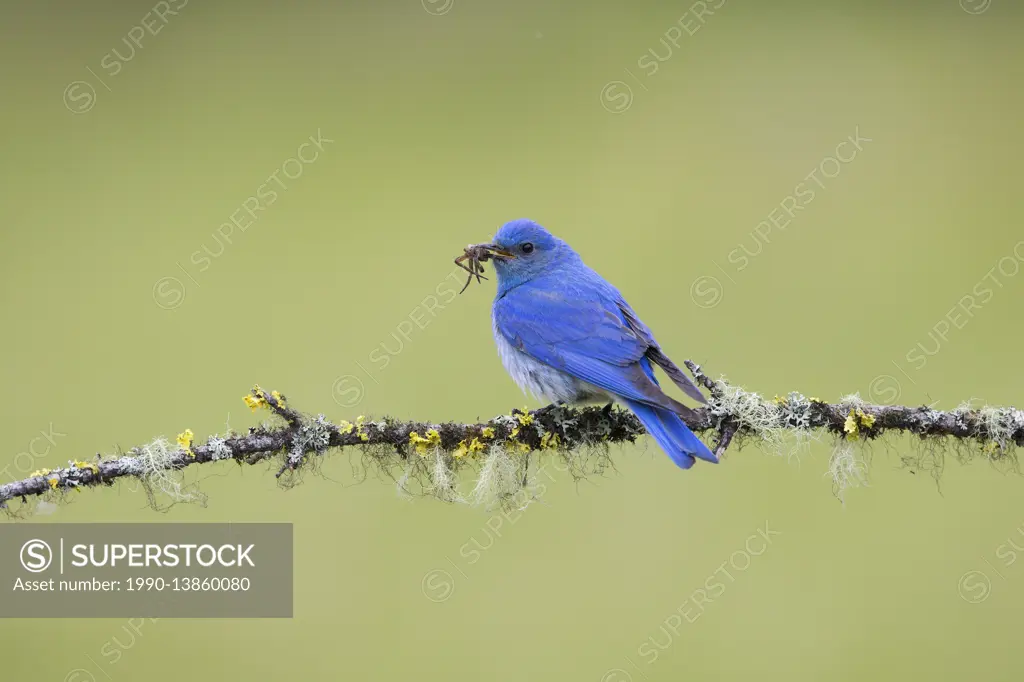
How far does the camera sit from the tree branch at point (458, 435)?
275 cm

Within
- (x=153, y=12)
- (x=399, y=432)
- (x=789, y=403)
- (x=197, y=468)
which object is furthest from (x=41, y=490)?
(x=153, y=12)

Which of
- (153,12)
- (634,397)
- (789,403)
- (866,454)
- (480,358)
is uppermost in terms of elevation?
(153,12)

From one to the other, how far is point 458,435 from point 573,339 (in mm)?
994

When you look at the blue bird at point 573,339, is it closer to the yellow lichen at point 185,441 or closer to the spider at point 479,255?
the spider at point 479,255

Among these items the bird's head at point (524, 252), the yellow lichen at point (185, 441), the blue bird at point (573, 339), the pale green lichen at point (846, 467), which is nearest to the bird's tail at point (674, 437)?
the blue bird at point (573, 339)

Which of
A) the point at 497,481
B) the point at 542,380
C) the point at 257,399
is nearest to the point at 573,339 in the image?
the point at 542,380

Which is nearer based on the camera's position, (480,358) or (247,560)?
(247,560)

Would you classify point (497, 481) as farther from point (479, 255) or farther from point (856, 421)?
point (479, 255)

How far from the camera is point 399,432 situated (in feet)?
9.73

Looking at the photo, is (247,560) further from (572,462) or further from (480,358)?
(480,358)

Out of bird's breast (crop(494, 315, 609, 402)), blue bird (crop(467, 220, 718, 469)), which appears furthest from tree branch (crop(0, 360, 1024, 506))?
bird's breast (crop(494, 315, 609, 402))

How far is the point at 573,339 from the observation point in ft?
12.7

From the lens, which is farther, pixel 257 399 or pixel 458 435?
pixel 458 435

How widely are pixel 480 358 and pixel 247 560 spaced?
2.81 metres
